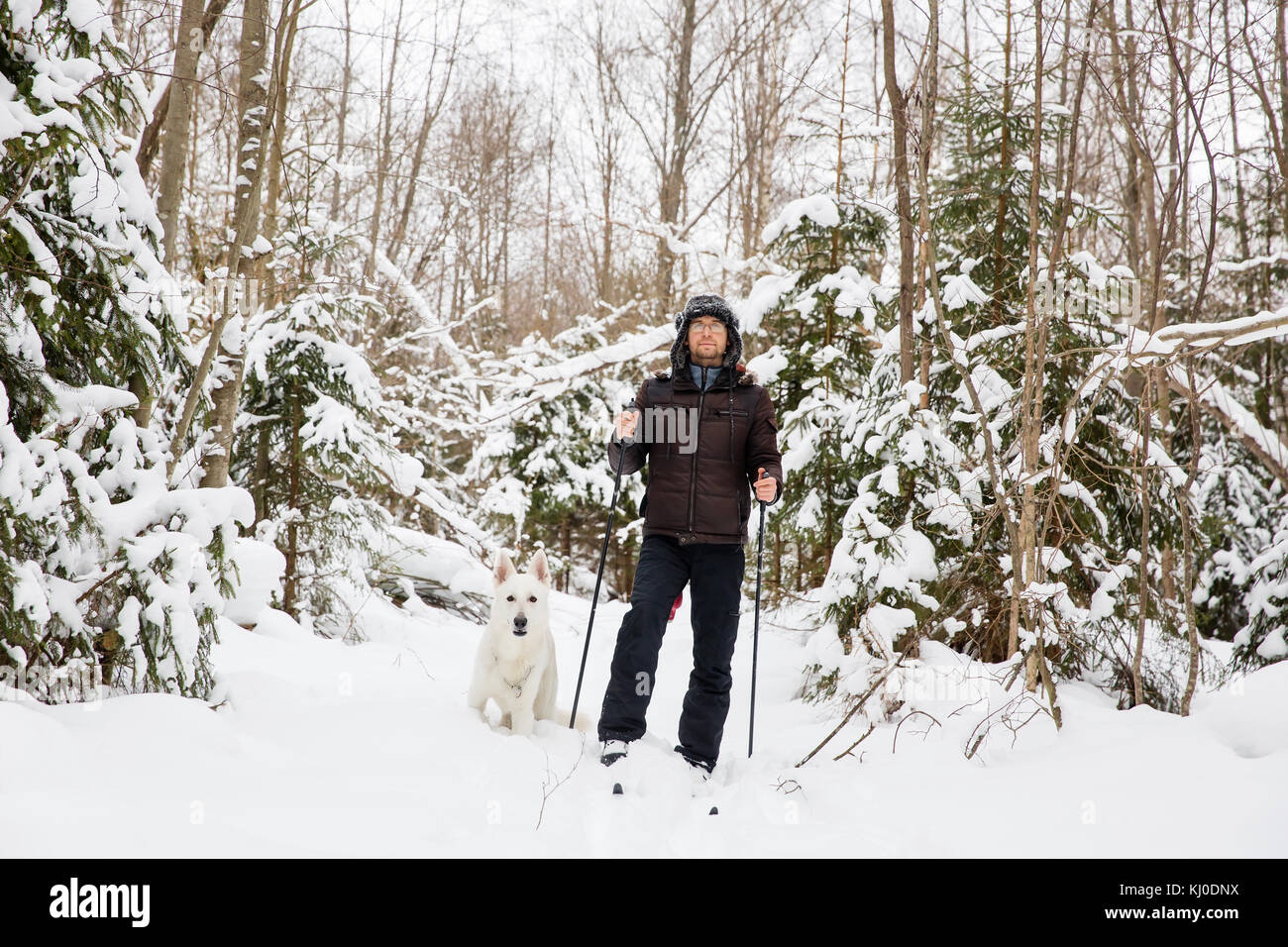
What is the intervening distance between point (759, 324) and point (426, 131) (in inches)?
384

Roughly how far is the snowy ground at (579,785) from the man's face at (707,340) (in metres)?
2.00

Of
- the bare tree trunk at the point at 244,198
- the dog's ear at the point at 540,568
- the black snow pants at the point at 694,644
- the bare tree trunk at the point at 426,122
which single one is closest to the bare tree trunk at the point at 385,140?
the bare tree trunk at the point at 426,122

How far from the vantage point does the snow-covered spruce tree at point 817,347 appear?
639 cm

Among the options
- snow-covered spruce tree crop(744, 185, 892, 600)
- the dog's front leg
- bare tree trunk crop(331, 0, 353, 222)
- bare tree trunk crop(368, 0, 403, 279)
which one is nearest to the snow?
snow-covered spruce tree crop(744, 185, 892, 600)

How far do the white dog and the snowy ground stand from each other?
0.13 metres

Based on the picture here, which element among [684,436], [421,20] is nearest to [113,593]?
[684,436]

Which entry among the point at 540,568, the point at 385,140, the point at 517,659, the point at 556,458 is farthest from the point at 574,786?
the point at 385,140

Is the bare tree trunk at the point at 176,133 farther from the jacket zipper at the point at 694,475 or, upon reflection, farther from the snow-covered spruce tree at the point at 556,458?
the snow-covered spruce tree at the point at 556,458

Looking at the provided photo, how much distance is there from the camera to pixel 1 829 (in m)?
2.08

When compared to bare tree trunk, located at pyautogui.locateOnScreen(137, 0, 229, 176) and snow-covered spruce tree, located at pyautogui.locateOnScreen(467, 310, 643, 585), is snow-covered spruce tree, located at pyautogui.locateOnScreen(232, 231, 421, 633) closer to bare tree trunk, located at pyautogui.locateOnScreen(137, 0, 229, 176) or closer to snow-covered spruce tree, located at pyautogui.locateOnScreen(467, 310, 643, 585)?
bare tree trunk, located at pyautogui.locateOnScreen(137, 0, 229, 176)

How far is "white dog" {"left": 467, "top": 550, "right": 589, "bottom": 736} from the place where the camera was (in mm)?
4180

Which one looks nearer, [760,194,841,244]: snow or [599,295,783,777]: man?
[599,295,783,777]: man
